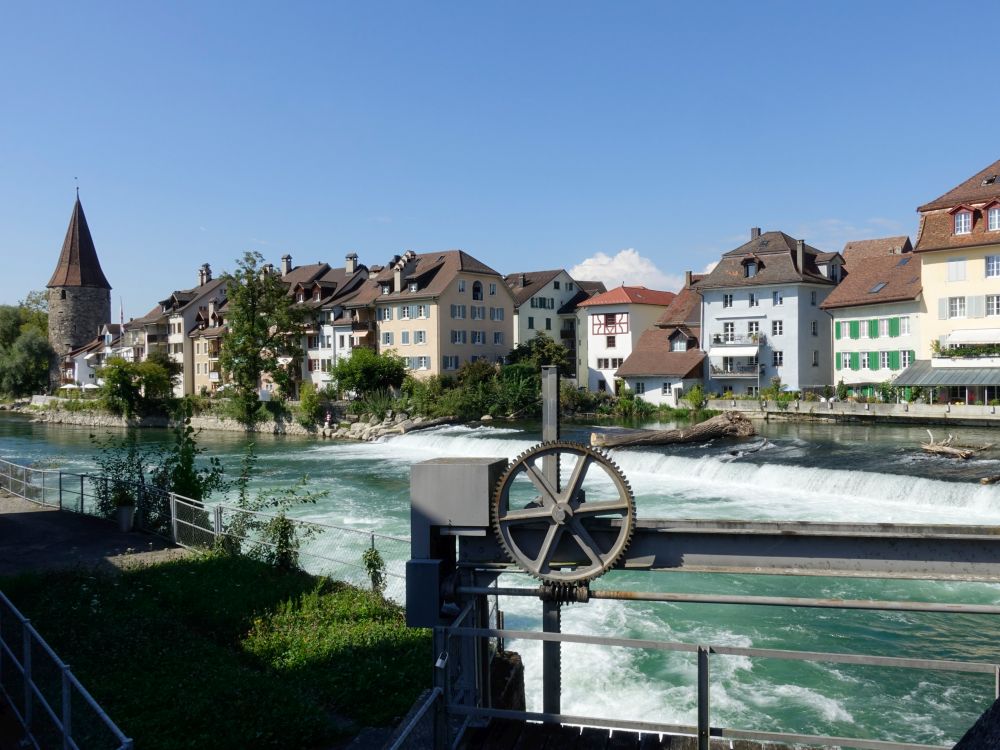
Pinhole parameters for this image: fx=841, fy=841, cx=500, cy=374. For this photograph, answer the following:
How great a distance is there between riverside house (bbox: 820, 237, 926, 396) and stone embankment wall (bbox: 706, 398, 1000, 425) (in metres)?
5.26

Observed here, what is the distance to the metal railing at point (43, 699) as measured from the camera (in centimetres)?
649

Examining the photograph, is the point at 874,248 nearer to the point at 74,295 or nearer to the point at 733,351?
the point at 733,351

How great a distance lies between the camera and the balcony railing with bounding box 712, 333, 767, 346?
186 ft

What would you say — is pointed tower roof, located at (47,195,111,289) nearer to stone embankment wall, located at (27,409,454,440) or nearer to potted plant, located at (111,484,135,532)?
stone embankment wall, located at (27,409,454,440)

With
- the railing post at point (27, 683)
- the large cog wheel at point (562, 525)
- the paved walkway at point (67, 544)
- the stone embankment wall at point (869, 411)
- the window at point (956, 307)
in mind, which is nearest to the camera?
the large cog wheel at point (562, 525)

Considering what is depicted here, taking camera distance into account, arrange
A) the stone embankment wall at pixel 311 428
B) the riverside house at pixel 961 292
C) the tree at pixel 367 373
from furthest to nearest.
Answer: the tree at pixel 367 373, the stone embankment wall at pixel 311 428, the riverside house at pixel 961 292

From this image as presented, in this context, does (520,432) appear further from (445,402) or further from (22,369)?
(22,369)

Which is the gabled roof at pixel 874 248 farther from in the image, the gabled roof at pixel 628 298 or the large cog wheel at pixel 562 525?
the large cog wheel at pixel 562 525

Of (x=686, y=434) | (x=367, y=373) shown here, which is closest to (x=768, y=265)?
(x=686, y=434)

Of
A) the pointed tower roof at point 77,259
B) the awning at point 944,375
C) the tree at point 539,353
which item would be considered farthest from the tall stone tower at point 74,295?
the awning at point 944,375

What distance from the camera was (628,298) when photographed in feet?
217

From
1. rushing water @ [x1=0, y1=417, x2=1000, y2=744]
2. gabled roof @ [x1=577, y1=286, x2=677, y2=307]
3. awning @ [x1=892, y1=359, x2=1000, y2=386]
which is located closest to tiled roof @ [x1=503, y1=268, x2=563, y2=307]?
gabled roof @ [x1=577, y1=286, x2=677, y2=307]

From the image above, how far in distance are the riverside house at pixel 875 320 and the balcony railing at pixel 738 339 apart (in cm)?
456

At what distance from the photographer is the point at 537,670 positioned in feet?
39.1
